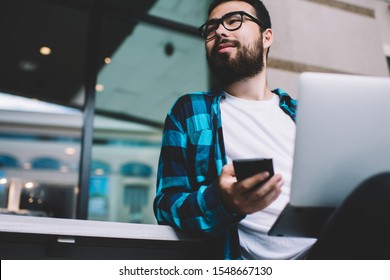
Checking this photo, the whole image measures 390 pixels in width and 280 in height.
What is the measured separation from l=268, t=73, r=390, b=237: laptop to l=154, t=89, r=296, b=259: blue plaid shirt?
26 centimetres

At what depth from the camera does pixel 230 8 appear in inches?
71.1

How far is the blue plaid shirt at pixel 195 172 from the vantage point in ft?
3.89

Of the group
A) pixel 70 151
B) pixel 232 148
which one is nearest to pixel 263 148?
pixel 232 148

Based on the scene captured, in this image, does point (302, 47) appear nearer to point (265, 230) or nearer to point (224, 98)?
point (224, 98)

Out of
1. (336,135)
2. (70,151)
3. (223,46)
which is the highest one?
(70,151)

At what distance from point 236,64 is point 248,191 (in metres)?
0.80

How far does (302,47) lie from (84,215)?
2.16 metres

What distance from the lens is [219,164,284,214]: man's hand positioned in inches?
38.9

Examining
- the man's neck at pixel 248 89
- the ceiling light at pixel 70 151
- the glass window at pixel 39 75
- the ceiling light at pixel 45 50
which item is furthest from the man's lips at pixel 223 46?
the ceiling light at pixel 70 151

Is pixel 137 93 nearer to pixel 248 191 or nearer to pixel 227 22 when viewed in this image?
pixel 227 22

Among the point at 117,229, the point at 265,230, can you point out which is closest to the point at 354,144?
the point at 265,230

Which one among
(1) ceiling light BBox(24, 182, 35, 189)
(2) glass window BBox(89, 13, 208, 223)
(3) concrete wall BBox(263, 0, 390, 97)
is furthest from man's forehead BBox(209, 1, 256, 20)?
(1) ceiling light BBox(24, 182, 35, 189)

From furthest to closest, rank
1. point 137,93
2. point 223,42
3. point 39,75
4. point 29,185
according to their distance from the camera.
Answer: point 29,185, point 137,93, point 39,75, point 223,42
